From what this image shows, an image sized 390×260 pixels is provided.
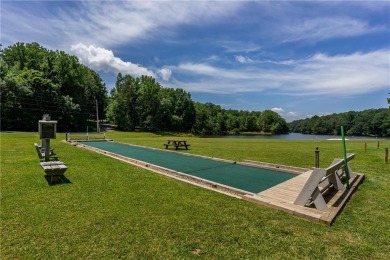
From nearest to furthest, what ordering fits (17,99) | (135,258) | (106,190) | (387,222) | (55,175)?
(135,258) < (387,222) < (106,190) < (55,175) < (17,99)

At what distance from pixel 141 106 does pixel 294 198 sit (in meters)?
59.2

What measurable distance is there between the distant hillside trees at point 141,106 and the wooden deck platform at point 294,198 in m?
54.5

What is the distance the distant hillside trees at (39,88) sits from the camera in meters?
39.8

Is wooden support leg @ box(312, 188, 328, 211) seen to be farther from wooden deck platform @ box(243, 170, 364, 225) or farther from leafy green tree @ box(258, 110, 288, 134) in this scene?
leafy green tree @ box(258, 110, 288, 134)

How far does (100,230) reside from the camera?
3.85 metres

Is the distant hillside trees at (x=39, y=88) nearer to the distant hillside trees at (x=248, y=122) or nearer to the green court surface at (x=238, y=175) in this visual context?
the green court surface at (x=238, y=175)

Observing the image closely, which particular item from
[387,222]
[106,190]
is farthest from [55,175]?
[387,222]

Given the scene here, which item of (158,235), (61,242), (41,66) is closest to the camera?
(61,242)

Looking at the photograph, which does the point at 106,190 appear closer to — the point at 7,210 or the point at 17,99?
the point at 7,210

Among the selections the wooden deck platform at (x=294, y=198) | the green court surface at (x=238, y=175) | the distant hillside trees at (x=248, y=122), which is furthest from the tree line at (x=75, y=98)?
the wooden deck platform at (x=294, y=198)

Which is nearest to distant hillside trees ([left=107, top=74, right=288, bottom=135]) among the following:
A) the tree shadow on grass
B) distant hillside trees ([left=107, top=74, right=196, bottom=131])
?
distant hillside trees ([left=107, top=74, right=196, bottom=131])

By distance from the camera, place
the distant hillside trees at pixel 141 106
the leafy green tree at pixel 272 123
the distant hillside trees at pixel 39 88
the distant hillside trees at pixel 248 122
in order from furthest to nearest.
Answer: the leafy green tree at pixel 272 123 → the distant hillside trees at pixel 248 122 → the distant hillside trees at pixel 141 106 → the distant hillside trees at pixel 39 88

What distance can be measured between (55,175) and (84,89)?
193 feet

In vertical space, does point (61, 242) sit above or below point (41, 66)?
below
